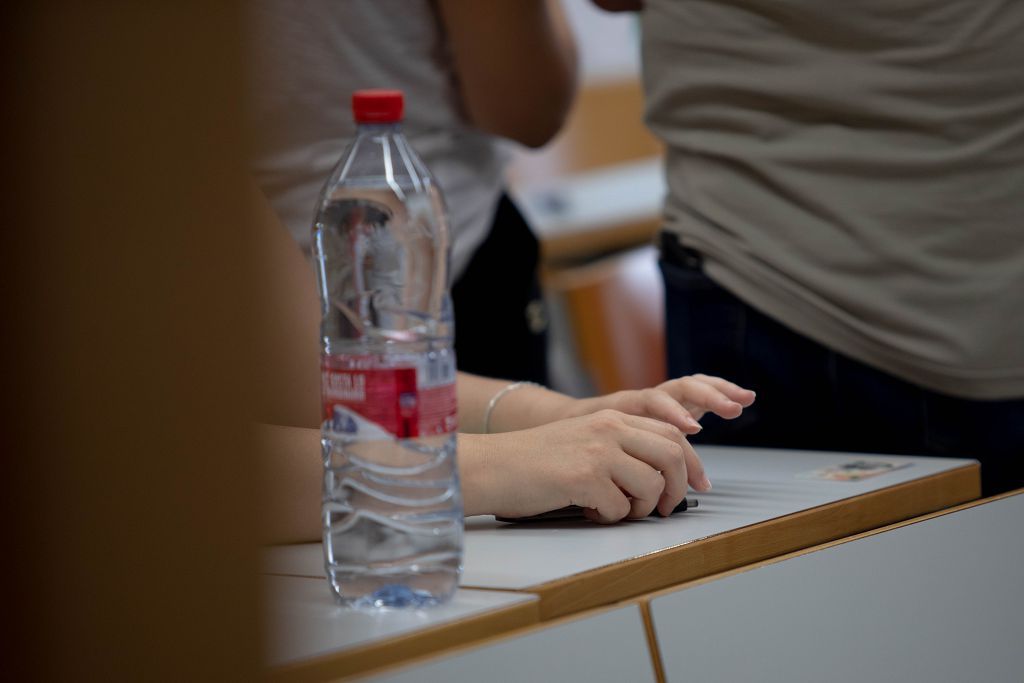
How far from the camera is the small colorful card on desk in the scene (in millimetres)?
1056

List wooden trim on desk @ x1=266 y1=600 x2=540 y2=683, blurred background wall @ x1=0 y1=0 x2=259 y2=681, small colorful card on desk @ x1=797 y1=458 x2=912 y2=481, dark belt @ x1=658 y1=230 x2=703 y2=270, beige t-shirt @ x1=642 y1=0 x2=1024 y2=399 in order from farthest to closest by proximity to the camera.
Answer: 1. dark belt @ x1=658 y1=230 x2=703 y2=270
2. beige t-shirt @ x1=642 y1=0 x2=1024 y2=399
3. small colorful card on desk @ x1=797 y1=458 x2=912 y2=481
4. wooden trim on desk @ x1=266 y1=600 x2=540 y2=683
5. blurred background wall @ x1=0 y1=0 x2=259 y2=681

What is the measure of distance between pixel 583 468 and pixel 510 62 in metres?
0.70

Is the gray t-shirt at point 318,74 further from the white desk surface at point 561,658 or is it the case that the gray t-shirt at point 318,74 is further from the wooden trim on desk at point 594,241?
the wooden trim on desk at point 594,241

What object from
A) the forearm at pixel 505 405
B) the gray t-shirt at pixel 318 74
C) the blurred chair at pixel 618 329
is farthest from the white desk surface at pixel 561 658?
the blurred chair at pixel 618 329

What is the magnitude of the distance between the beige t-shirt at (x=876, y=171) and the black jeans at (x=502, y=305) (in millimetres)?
315

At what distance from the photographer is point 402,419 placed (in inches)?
27.1

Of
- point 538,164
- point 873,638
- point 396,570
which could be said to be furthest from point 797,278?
point 538,164

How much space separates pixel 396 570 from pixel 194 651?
381mm

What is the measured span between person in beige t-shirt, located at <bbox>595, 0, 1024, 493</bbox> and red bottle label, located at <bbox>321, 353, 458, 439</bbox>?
69 centimetres

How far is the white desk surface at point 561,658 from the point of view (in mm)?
654

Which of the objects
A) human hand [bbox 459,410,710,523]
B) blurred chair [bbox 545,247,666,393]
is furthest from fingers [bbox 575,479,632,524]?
blurred chair [bbox 545,247,666,393]

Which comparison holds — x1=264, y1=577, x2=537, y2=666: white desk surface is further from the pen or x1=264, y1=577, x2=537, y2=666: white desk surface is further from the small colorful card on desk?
the small colorful card on desk

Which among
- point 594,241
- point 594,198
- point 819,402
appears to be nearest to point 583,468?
point 819,402

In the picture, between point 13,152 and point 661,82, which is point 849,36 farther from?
point 13,152
